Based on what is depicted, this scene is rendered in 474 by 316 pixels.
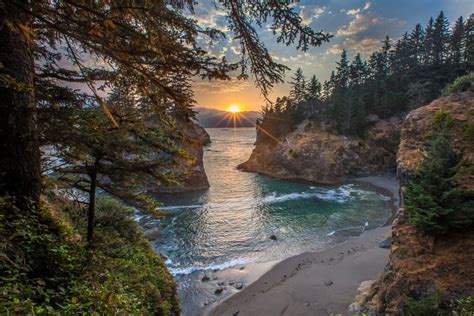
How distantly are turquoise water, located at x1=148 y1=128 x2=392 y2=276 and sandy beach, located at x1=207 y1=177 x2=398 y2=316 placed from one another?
215cm

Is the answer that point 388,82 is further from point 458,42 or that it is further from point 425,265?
point 425,265

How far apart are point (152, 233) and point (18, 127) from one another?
21.5 m

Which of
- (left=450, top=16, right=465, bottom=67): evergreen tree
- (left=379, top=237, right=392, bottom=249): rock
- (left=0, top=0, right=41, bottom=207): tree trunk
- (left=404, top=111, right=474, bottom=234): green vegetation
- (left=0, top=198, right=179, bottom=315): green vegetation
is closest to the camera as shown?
(left=0, top=198, right=179, bottom=315): green vegetation

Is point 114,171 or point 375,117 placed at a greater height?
point 375,117

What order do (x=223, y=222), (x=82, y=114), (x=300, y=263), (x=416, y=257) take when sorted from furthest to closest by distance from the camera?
(x=223, y=222) < (x=300, y=263) < (x=416, y=257) < (x=82, y=114)

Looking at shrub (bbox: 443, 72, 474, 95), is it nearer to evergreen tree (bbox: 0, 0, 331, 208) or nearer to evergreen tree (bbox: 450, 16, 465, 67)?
evergreen tree (bbox: 0, 0, 331, 208)

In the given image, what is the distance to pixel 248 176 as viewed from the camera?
5084 cm

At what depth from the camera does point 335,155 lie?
46844mm

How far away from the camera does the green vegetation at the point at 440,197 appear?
32.9ft

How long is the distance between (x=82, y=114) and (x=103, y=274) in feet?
12.0

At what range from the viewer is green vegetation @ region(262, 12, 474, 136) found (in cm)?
4878

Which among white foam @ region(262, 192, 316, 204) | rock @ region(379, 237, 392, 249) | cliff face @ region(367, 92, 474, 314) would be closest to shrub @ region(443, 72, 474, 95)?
cliff face @ region(367, 92, 474, 314)

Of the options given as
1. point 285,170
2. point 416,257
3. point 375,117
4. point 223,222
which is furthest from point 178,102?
point 375,117

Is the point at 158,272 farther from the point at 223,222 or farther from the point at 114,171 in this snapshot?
the point at 223,222
